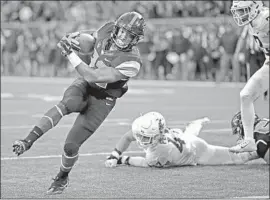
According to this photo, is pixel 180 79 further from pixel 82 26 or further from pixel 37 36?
Answer: pixel 37 36

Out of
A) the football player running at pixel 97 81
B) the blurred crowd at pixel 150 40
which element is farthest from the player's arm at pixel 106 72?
the blurred crowd at pixel 150 40

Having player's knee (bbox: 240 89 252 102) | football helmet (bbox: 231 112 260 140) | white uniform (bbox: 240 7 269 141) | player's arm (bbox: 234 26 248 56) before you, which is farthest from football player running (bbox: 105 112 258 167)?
player's arm (bbox: 234 26 248 56)

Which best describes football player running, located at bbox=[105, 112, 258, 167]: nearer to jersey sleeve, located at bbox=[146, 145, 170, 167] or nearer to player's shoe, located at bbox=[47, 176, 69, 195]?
jersey sleeve, located at bbox=[146, 145, 170, 167]

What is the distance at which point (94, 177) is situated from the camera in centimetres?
699

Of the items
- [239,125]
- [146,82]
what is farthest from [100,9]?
[239,125]

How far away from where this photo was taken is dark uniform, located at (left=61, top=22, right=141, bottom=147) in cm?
601

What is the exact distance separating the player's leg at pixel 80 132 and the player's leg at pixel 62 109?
0.29 ft

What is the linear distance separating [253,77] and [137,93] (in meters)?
8.90

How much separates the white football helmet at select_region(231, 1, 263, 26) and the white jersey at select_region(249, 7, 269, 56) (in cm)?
5

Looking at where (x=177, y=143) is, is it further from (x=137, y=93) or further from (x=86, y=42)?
(x=137, y=93)

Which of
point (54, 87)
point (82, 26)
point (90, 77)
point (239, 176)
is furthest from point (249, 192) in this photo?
point (82, 26)

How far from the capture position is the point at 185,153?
7.41m

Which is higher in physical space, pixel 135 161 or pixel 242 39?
pixel 242 39

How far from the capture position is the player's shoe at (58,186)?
241 inches
